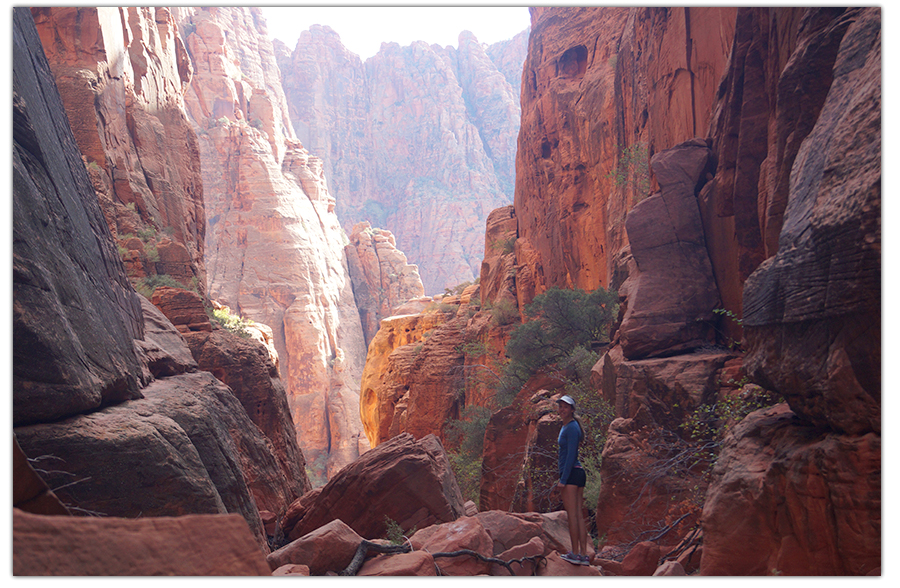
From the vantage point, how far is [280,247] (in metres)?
51.2

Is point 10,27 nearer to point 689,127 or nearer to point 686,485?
point 686,485

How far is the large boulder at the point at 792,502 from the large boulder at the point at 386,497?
3793 mm

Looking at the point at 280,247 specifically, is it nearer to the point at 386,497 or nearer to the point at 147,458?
the point at 386,497

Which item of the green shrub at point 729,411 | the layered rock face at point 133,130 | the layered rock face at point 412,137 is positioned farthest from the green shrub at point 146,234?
the layered rock face at point 412,137

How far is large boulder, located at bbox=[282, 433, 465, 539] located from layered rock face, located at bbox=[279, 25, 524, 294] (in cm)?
8562

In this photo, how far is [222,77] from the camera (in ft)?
182

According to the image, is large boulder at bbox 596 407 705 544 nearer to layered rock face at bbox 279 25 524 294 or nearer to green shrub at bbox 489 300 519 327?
green shrub at bbox 489 300 519 327

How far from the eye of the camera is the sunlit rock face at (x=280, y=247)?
48.2 meters

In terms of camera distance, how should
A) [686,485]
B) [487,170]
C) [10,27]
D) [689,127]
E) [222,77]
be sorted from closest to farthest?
[10,27], [686,485], [689,127], [222,77], [487,170]

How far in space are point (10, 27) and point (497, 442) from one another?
12125 millimetres

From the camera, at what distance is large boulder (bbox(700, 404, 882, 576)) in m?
2.92

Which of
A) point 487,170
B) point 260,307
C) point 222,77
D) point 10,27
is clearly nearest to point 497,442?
point 10,27

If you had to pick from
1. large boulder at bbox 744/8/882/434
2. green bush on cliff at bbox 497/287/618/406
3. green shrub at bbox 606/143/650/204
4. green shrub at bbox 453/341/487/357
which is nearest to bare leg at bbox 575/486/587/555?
large boulder at bbox 744/8/882/434

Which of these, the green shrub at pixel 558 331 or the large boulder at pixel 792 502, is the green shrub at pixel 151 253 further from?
the large boulder at pixel 792 502
